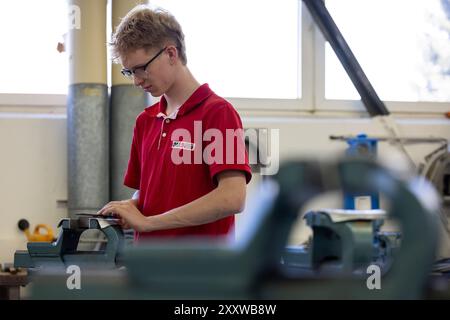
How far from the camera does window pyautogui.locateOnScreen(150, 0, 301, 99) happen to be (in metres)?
3.33

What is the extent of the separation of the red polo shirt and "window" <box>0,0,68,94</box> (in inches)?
76.7

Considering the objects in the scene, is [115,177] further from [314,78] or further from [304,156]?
[304,156]

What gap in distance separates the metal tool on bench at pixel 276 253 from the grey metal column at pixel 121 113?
2.65 m

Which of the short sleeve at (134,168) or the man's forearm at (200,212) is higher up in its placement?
the short sleeve at (134,168)

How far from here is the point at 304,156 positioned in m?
0.35

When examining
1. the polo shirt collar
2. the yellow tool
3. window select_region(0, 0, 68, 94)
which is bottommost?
the yellow tool

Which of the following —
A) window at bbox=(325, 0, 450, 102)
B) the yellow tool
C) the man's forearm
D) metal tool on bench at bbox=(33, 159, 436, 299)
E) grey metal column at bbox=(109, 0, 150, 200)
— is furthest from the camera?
window at bbox=(325, 0, 450, 102)

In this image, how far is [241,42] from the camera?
132 inches

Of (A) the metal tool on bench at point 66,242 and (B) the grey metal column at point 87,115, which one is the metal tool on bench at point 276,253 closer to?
(A) the metal tool on bench at point 66,242

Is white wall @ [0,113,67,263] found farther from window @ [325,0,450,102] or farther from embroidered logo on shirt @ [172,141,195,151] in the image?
embroidered logo on shirt @ [172,141,195,151]

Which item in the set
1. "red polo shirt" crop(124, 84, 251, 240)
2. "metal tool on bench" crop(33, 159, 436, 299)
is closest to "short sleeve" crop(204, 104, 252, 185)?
"red polo shirt" crop(124, 84, 251, 240)

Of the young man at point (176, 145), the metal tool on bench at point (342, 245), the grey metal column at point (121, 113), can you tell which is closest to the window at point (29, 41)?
the grey metal column at point (121, 113)

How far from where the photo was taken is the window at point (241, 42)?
333 centimetres

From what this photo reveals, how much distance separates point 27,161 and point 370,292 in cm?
283
